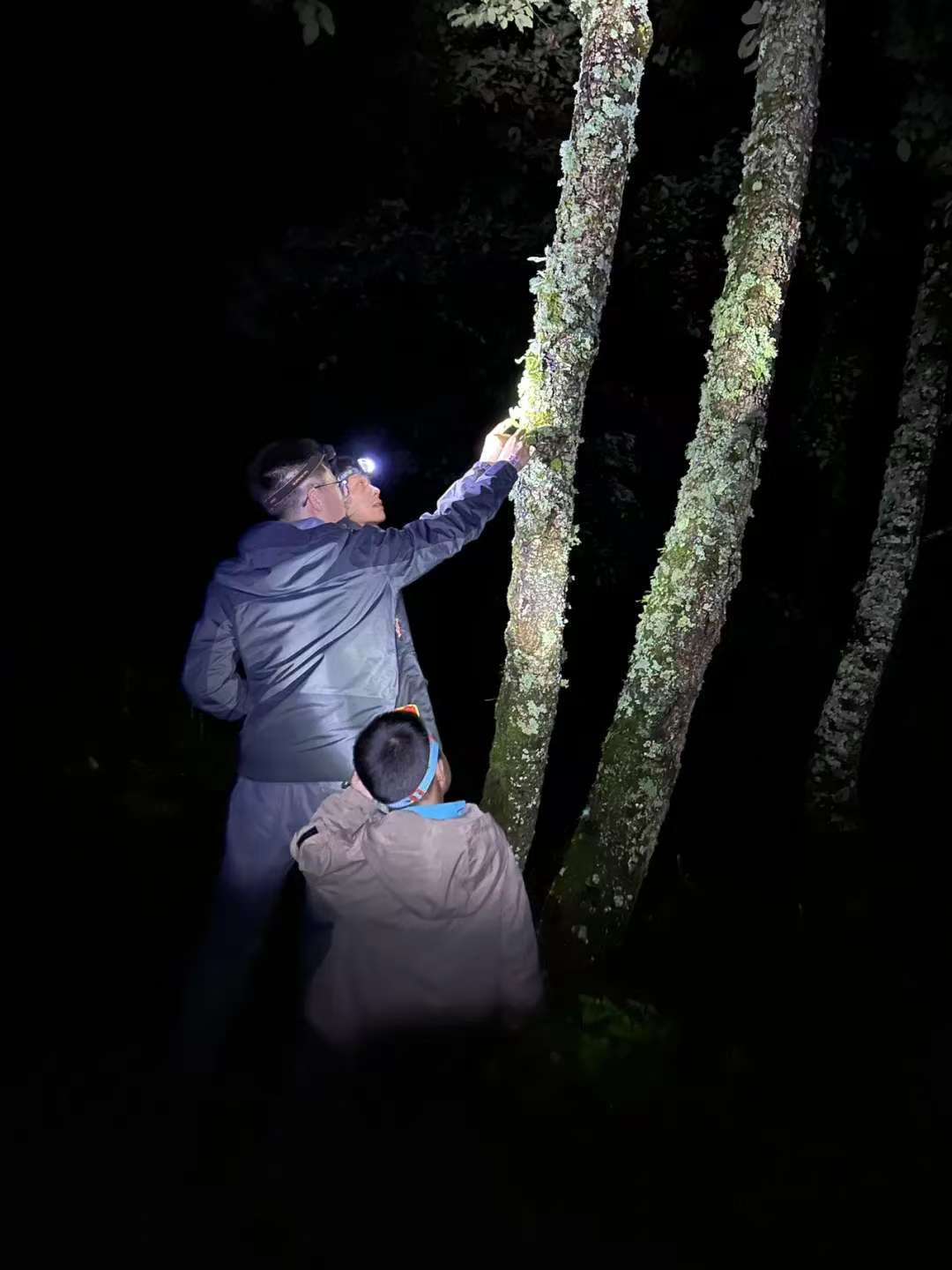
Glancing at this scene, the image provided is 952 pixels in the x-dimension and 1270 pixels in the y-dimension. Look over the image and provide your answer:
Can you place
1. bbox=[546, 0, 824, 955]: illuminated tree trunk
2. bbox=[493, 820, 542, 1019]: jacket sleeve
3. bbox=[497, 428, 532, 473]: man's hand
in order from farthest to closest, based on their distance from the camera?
bbox=[546, 0, 824, 955]: illuminated tree trunk < bbox=[497, 428, 532, 473]: man's hand < bbox=[493, 820, 542, 1019]: jacket sleeve

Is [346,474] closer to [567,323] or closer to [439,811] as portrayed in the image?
[567,323]

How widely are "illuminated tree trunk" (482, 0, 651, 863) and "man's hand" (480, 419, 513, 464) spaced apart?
0.14 metres

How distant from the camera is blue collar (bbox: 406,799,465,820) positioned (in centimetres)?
265

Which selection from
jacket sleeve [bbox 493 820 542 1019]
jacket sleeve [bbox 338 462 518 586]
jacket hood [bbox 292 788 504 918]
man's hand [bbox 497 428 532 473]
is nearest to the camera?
jacket hood [bbox 292 788 504 918]

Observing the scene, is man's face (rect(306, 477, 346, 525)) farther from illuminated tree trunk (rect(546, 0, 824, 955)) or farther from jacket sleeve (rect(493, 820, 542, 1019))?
illuminated tree trunk (rect(546, 0, 824, 955))

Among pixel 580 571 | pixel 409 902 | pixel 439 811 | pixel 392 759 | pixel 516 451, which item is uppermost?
pixel 516 451

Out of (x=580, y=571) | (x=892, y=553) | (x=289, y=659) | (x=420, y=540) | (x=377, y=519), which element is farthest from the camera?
(x=580, y=571)

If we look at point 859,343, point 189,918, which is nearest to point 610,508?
point 859,343

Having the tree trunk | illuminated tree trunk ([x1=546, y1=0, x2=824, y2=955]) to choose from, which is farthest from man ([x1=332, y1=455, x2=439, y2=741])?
the tree trunk

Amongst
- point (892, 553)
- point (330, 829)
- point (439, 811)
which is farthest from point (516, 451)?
point (892, 553)

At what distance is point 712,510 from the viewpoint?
3.91 metres

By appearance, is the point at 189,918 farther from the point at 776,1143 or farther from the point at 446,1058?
the point at 776,1143

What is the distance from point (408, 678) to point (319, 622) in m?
0.48

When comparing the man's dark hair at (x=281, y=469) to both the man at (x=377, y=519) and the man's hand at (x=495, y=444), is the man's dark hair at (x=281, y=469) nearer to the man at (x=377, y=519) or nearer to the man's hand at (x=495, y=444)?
the man at (x=377, y=519)
